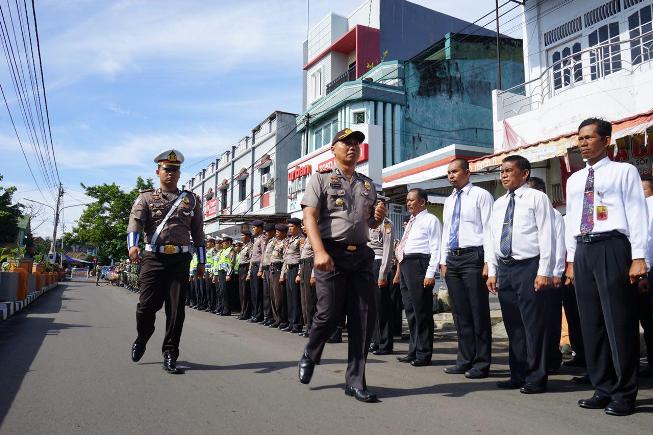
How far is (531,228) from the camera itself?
4414 mm

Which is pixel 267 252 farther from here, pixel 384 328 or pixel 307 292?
pixel 384 328

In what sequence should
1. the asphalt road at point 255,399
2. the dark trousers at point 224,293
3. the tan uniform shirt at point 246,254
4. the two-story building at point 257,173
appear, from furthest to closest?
the two-story building at point 257,173, the dark trousers at point 224,293, the tan uniform shirt at point 246,254, the asphalt road at point 255,399

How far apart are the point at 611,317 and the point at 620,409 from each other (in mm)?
585

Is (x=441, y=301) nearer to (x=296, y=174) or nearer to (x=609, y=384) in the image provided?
(x=609, y=384)

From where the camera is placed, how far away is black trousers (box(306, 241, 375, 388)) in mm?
4020

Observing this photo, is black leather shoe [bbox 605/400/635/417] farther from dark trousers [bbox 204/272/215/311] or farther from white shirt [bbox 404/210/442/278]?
dark trousers [bbox 204/272/215/311]

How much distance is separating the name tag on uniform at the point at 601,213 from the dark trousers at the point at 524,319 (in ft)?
2.58

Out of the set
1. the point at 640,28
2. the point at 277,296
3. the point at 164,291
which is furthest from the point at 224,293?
the point at 640,28

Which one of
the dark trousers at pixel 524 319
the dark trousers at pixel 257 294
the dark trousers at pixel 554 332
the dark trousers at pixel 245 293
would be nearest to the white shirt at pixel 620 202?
the dark trousers at pixel 524 319

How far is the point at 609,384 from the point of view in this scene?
3645 millimetres

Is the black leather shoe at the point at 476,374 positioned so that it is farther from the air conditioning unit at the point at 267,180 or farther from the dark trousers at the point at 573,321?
the air conditioning unit at the point at 267,180

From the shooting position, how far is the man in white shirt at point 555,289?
4.27m

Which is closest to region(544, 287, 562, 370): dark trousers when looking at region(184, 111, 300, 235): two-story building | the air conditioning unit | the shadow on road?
the shadow on road

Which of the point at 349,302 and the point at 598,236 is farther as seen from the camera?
the point at 349,302
